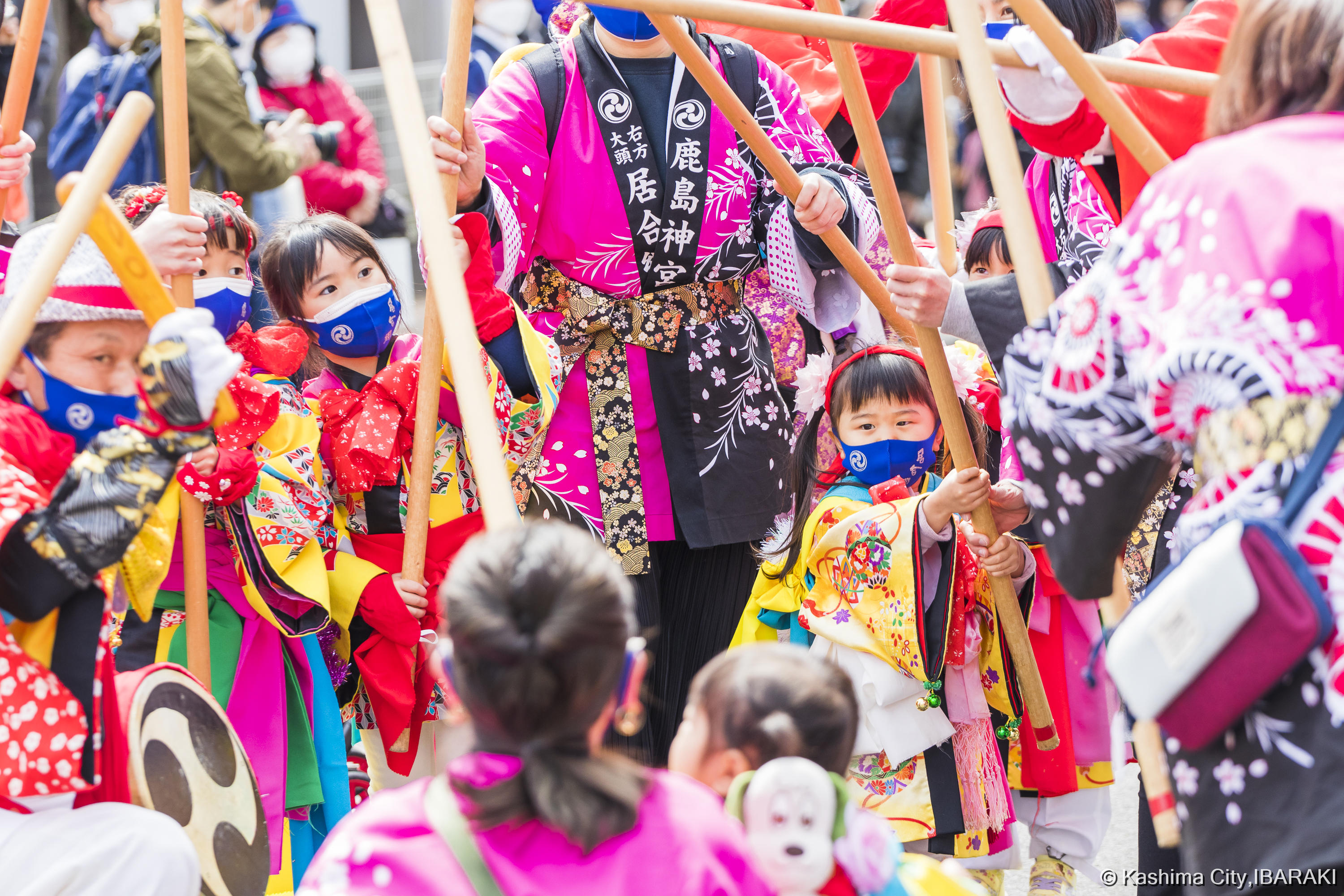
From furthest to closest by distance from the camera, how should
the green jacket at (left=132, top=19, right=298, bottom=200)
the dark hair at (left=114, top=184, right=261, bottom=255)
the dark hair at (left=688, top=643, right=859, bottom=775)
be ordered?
the green jacket at (left=132, top=19, right=298, bottom=200), the dark hair at (left=114, top=184, right=261, bottom=255), the dark hair at (left=688, top=643, right=859, bottom=775)

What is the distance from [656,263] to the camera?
312 centimetres

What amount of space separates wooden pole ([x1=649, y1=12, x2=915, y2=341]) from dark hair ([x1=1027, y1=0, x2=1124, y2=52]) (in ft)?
1.78

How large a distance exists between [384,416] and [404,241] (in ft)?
15.6

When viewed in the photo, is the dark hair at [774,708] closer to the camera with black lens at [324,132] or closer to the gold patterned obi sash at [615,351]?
the gold patterned obi sash at [615,351]

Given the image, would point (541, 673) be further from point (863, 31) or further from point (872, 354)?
point (872, 354)

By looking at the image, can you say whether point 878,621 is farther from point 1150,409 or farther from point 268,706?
point 1150,409

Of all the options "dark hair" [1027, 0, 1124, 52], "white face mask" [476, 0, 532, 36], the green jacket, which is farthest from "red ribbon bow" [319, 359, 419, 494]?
"white face mask" [476, 0, 532, 36]

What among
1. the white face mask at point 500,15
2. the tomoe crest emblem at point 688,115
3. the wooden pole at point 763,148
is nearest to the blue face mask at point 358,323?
the tomoe crest emblem at point 688,115

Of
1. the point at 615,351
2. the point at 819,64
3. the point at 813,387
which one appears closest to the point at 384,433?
the point at 615,351

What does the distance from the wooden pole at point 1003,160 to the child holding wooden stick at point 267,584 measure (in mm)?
1461

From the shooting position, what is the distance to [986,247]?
378cm

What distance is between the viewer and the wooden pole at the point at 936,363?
2.60 meters

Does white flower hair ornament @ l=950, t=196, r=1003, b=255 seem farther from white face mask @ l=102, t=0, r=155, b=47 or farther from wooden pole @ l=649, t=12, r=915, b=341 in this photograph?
white face mask @ l=102, t=0, r=155, b=47

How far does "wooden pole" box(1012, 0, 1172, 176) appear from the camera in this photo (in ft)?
6.63
